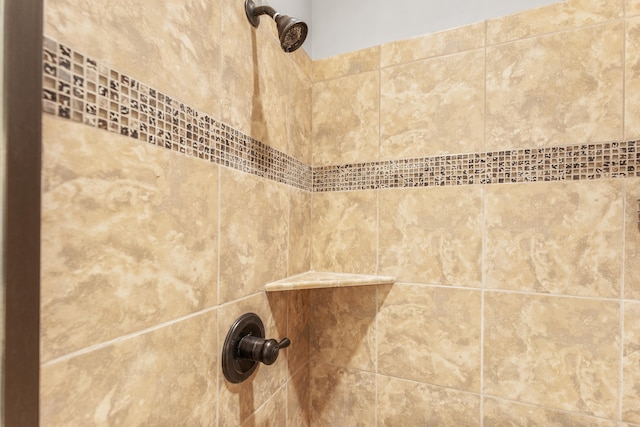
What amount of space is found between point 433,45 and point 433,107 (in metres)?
0.23

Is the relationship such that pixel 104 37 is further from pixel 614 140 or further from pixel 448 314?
pixel 614 140

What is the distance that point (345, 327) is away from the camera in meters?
1.17

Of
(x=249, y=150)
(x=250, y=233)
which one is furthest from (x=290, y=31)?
(x=250, y=233)

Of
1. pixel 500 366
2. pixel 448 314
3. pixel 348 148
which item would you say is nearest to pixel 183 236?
pixel 348 148

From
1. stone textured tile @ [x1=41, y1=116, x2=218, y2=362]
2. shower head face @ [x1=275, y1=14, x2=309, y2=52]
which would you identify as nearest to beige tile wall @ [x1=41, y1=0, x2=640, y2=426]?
stone textured tile @ [x1=41, y1=116, x2=218, y2=362]

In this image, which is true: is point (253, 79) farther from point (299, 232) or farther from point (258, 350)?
point (258, 350)

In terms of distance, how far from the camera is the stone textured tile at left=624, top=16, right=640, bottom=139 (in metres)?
0.83

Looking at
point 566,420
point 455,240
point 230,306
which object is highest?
point 455,240

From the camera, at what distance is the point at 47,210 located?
39cm

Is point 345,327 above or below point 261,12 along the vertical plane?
below

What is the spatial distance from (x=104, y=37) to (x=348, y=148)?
85 cm

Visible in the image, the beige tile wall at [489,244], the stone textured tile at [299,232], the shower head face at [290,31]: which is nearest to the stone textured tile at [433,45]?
the beige tile wall at [489,244]

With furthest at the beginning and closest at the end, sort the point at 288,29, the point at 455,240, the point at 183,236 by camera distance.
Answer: the point at 455,240 → the point at 288,29 → the point at 183,236

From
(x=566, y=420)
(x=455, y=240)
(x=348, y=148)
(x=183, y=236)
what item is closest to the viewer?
(x=183, y=236)
